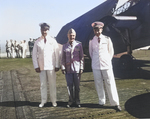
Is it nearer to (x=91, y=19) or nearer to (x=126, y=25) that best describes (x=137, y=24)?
(x=126, y=25)

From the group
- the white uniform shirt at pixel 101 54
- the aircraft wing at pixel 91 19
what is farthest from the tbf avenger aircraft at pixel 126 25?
the white uniform shirt at pixel 101 54

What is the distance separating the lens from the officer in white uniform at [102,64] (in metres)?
3.50

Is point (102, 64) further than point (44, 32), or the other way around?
point (44, 32)

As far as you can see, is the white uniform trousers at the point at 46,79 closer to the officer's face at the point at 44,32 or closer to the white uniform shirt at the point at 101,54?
the officer's face at the point at 44,32

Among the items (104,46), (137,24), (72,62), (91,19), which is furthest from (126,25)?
(72,62)

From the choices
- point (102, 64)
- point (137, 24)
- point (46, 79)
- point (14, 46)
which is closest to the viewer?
point (102, 64)

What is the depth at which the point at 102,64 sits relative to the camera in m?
3.51

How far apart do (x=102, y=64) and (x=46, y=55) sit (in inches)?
45.0

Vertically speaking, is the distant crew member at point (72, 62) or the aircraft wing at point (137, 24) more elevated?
the aircraft wing at point (137, 24)

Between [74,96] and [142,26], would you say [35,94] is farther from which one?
[142,26]

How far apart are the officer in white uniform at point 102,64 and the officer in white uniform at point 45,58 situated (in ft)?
2.64

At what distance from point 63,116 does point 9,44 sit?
51.6ft

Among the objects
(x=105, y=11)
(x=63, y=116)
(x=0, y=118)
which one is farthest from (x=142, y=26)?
(x=0, y=118)

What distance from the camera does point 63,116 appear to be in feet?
10.5
